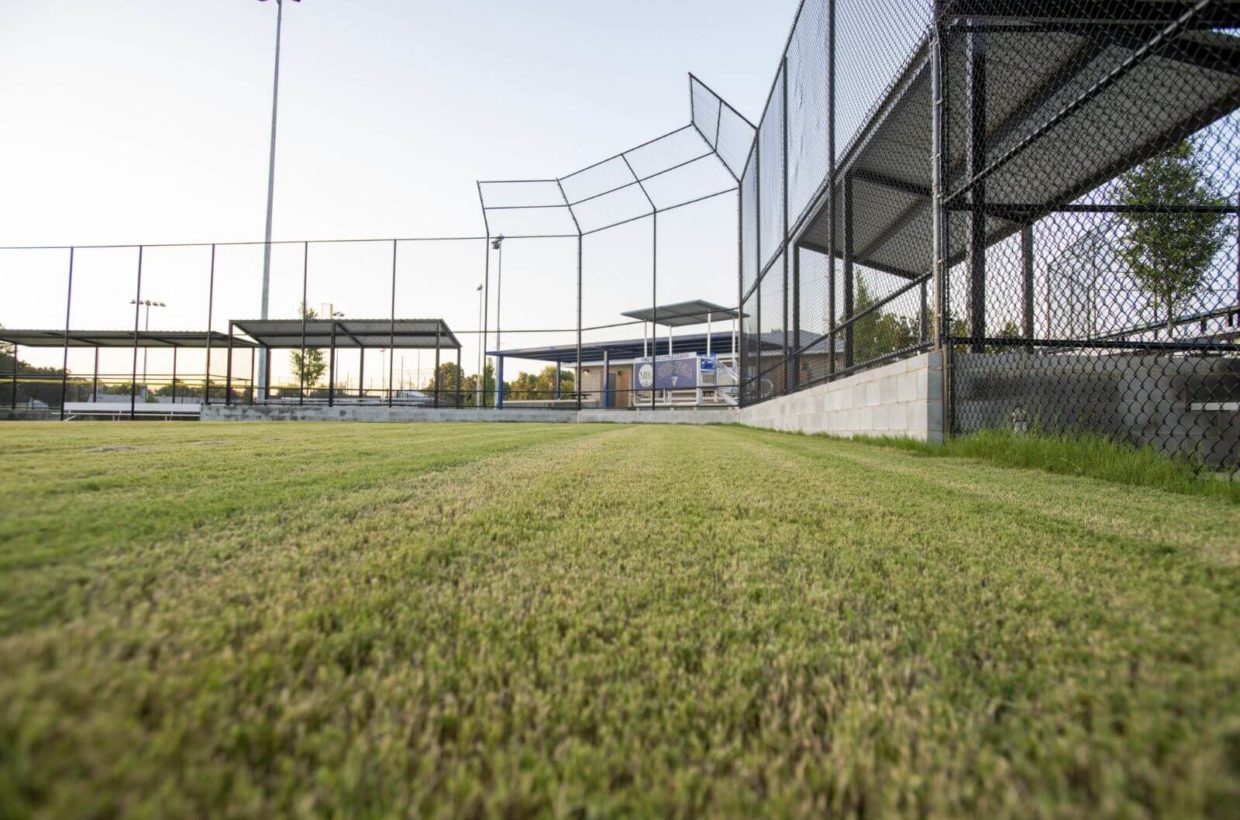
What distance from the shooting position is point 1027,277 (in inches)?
148

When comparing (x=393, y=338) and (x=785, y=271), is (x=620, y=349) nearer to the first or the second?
(x=393, y=338)

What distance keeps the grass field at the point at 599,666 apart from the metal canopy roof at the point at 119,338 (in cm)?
1838

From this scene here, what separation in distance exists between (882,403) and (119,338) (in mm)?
21839

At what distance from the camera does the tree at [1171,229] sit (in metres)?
3.60

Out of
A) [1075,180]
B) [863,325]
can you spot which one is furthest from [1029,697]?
[863,325]

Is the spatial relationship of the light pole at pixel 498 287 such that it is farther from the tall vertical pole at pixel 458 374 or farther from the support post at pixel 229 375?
the support post at pixel 229 375

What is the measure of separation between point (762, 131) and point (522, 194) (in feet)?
25.6

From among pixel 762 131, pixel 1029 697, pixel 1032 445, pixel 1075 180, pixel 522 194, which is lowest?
pixel 1029 697

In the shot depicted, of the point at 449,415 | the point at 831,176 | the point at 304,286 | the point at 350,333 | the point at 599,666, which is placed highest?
the point at 304,286

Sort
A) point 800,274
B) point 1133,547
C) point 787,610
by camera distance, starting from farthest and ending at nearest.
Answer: point 800,274 < point 1133,547 < point 787,610

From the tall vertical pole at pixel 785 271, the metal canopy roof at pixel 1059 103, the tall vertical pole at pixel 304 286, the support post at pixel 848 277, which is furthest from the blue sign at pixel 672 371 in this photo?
the metal canopy roof at pixel 1059 103

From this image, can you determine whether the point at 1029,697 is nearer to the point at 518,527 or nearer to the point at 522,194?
the point at 518,527

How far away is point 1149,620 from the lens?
0.81 m

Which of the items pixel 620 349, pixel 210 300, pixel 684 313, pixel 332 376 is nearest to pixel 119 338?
pixel 210 300
